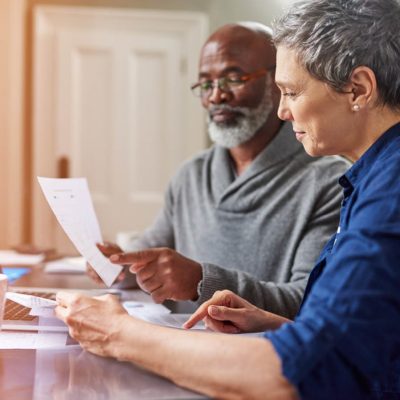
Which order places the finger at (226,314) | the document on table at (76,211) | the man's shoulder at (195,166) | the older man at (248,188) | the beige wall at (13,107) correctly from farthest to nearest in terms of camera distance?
the beige wall at (13,107), the man's shoulder at (195,166), the older man at (248,188), the document on table at (76,211), the finger at (226,314)

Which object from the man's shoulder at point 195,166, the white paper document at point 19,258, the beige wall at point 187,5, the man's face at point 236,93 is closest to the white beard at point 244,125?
the man's face at point 236,93

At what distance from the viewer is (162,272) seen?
1481 millimetres

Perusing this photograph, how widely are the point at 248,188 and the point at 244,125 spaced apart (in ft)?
0.66

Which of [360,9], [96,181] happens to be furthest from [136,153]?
[360,9]

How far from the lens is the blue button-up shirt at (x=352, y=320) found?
827mm

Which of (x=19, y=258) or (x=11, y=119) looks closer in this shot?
(x=19, y=258)

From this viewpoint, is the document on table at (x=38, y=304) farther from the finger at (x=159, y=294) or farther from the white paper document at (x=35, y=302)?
the finger at (x=159, y=294)

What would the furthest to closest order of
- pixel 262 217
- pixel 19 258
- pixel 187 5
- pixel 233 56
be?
pixel 187 5 → pixel 19 258 → pixel 233 56 → pixel 262 217

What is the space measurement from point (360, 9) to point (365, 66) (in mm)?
86

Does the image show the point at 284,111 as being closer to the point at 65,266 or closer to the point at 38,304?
the point at 38,304

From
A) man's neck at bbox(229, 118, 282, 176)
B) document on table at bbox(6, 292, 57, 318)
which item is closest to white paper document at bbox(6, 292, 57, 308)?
document on table at bbox(6, 292, 57, 318)

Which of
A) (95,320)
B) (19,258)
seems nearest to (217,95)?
(19,258)

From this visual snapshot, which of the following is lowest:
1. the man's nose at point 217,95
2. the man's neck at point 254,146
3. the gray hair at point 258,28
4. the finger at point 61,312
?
the finger at point 61,312

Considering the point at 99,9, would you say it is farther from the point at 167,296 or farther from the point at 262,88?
the point at 167,296
